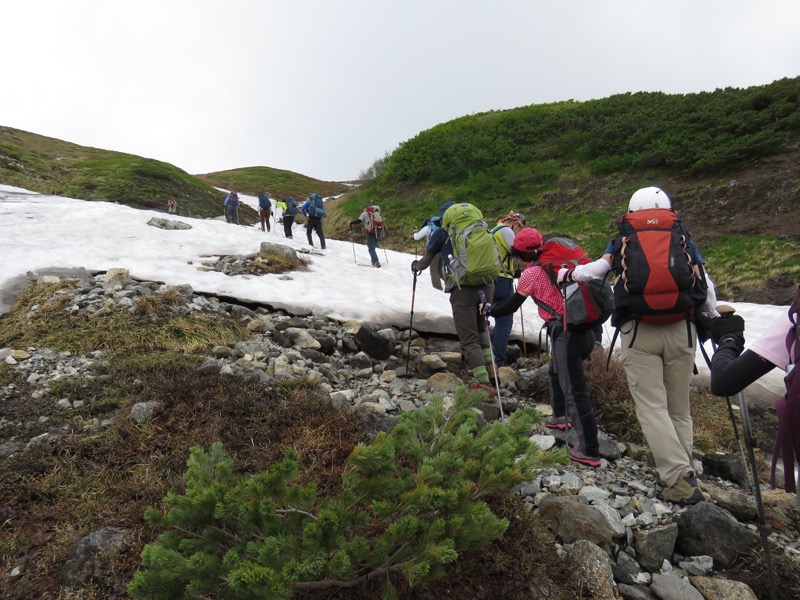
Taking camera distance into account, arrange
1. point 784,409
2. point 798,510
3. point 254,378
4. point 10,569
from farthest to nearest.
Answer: point 254,378, point 798,510, point 10,569, point 784,409

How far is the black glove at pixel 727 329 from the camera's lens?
2.51m

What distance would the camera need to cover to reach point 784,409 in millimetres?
1987

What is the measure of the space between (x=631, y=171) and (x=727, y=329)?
23006 mm

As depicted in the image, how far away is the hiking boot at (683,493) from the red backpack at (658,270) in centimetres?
133

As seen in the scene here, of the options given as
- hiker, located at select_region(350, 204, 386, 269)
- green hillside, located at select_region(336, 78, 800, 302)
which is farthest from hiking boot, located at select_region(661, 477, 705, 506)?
green hillside, located at select_region(336, 78, 800, 302)

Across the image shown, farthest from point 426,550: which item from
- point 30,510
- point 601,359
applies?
point 601,359

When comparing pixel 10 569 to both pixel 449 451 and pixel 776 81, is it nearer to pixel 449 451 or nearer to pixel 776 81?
pixel 449 451

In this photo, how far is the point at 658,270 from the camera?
3.32m

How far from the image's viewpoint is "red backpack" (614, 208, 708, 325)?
3316 millimetres

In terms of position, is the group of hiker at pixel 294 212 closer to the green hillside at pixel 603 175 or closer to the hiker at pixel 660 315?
the green hillside at pixel 603 175

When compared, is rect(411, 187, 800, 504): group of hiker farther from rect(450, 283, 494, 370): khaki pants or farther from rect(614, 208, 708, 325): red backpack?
rect(450, 283, 494, 370): khaki pants

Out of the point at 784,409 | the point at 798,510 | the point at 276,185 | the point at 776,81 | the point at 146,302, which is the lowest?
the point at 798,510

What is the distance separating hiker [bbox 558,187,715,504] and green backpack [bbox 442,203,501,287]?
5.73 feet

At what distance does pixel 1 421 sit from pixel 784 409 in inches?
240
